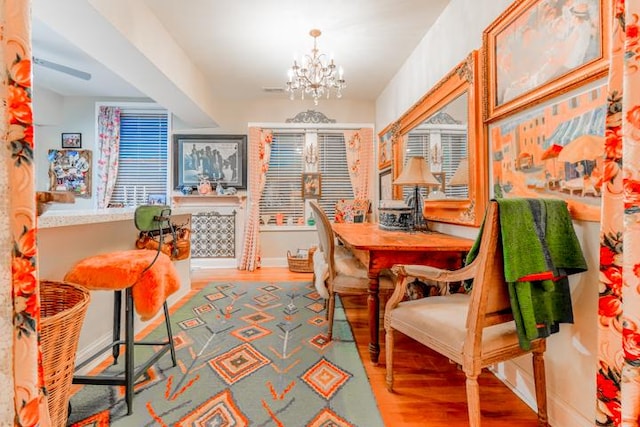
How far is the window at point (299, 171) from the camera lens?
4594 mm

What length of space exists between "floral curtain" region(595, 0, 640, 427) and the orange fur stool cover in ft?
5.34

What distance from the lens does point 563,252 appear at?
115 cm

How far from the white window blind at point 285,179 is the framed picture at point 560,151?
3266 mm

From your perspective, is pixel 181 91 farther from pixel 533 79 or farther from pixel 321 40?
pixel 533 79

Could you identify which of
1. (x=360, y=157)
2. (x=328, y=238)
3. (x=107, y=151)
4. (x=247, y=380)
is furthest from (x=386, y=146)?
(x=107, y=151)

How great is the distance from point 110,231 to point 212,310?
45.1 inches

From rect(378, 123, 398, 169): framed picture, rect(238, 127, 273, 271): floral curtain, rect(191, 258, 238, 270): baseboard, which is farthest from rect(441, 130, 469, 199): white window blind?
rect(191, 258, 238, 270): baseboard

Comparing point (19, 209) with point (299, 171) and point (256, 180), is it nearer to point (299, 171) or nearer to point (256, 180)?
point (256, 180)

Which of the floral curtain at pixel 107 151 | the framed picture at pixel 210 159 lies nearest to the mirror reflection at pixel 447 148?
the framed picture at pixel 210 159

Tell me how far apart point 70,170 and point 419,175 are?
4.94m

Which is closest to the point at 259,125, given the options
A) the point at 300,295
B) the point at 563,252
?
the point at 300,295

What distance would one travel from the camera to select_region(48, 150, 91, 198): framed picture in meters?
4.34

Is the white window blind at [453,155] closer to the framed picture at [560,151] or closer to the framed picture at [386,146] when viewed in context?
the framed picture at [560,151]

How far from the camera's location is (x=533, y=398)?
4.67 feet
